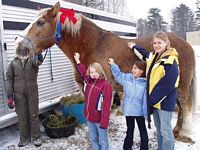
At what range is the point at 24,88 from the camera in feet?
13.9

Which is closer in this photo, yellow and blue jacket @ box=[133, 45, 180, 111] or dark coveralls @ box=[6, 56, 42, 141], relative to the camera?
yellow and blue jacket @ box=[133, 45, 180, 111]

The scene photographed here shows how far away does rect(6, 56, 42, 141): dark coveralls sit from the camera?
13.5 feet

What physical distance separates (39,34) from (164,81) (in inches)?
75.4

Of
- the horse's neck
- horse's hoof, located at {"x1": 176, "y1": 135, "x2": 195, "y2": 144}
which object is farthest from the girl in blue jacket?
horse's hoof, located at {"x1": 176, "y1": 135, "x2": 195, "y2": 144}

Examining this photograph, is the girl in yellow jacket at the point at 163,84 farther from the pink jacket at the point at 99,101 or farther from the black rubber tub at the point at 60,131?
the black rubber tub at the point at 60,131

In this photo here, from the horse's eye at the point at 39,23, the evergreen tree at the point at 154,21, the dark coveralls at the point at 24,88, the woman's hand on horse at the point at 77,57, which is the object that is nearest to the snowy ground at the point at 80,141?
the dark coveralls at the point at 24,88

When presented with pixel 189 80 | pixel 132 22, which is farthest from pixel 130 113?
pixel 132 22

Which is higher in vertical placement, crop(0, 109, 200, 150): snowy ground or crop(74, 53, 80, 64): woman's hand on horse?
crop(74, 53, 80, 64): woman's hand on horse

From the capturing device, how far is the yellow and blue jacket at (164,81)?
3.06 meters

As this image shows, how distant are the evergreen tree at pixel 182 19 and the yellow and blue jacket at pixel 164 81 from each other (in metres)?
52.7

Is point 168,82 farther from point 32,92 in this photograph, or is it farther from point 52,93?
point 52,93

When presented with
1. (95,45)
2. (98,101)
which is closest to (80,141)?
(98,101)

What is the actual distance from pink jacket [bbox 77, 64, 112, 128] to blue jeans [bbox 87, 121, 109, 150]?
0.11 m

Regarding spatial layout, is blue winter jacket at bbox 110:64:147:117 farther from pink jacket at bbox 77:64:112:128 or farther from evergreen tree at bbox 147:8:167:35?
evergreen tree at bbox 147:8:167:35
